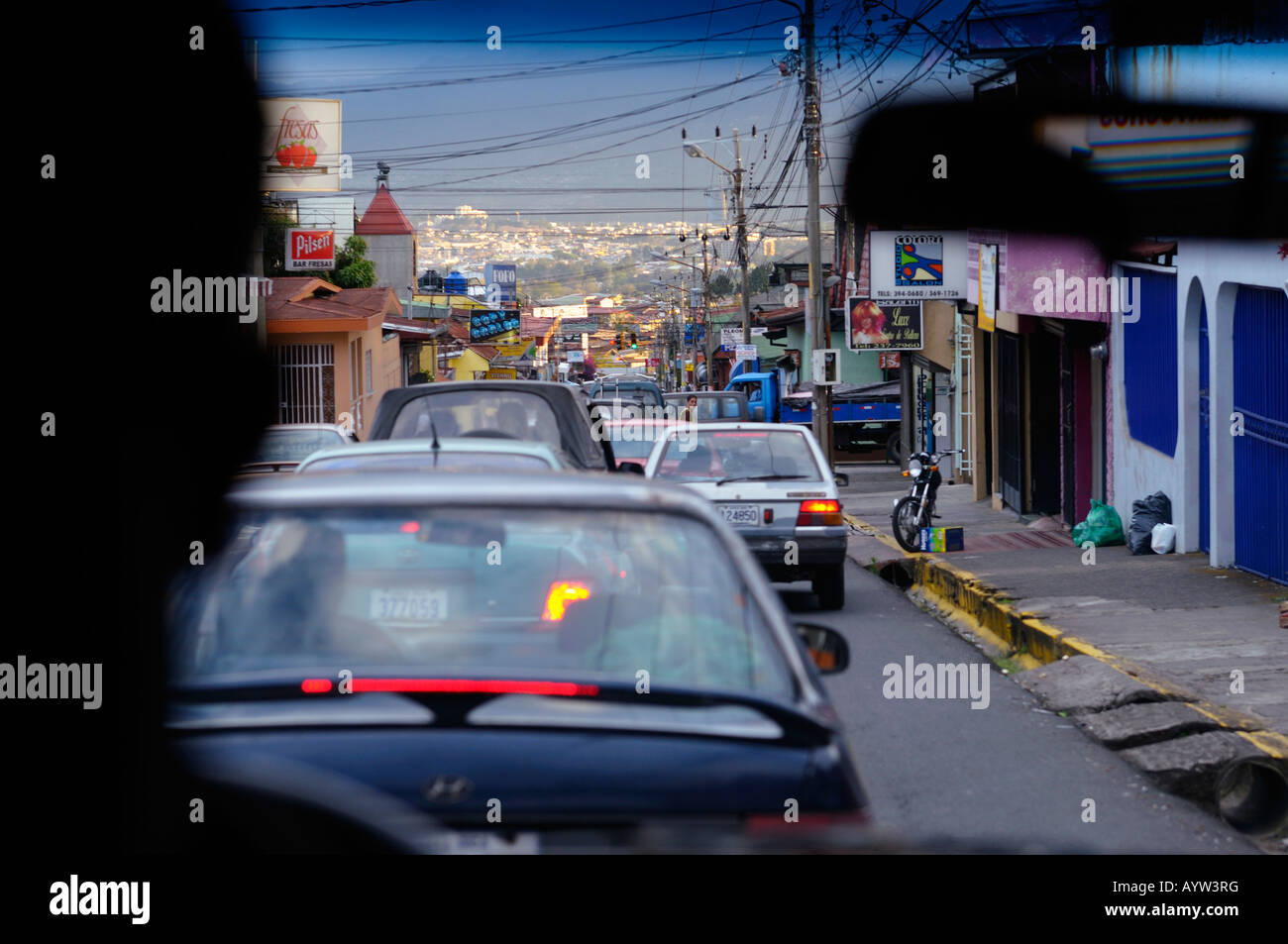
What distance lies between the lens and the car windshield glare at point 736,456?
520 inches

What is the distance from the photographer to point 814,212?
92.3ft

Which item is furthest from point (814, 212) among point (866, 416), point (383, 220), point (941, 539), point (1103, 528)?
point (383, 220)

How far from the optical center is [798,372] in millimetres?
60875

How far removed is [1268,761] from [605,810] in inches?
184

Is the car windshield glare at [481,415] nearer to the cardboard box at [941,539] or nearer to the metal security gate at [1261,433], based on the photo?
the metal security gate at [1261,433]

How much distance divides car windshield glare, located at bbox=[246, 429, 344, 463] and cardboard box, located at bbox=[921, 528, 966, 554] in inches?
271

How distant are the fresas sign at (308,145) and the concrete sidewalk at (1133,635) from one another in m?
25.1

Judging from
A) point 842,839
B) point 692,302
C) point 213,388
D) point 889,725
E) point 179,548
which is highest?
point 692,302

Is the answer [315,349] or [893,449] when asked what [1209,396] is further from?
[893,449]

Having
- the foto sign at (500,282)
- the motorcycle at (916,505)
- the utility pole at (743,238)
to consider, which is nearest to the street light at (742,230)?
the utility pole at (743,238)

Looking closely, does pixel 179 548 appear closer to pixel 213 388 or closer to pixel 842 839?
pixel 213 388

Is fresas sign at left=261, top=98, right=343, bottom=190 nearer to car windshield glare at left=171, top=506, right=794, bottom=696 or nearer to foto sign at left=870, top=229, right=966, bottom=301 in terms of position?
foto sign at left=870, top=229, right=966, bottom=301

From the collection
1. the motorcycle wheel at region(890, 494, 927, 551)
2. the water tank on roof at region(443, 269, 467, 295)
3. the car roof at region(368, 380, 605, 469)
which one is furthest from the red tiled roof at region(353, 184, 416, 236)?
the car roof at region(368, 380, 605, 469)
